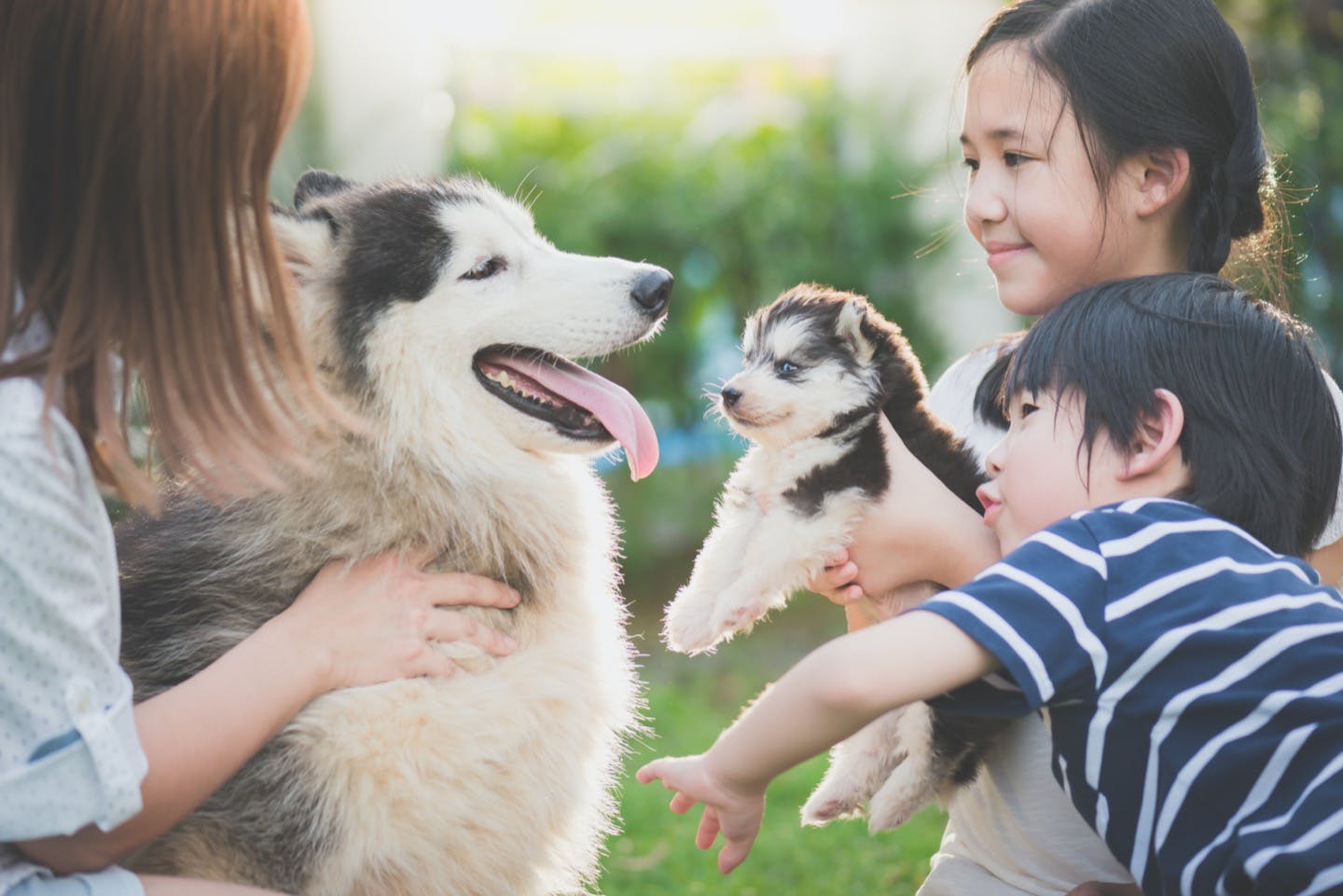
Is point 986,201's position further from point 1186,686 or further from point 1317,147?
point 1317,147

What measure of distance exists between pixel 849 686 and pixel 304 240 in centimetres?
143

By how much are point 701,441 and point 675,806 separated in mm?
5000

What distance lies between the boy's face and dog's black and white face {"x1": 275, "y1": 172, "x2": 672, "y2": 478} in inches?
30.8

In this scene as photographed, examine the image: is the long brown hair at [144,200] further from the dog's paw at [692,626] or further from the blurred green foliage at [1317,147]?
the blurred green foliage at [1317,147]

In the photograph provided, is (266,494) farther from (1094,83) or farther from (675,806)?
(1094,83)

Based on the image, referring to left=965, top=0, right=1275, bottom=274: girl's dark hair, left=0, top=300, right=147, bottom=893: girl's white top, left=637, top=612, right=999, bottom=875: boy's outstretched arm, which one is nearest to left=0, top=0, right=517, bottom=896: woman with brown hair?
left=0, top=300, right=147, bottom=893: girl's white top

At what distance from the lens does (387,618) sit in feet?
6.81

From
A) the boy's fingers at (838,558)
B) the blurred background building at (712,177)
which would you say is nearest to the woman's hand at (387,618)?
the boy's fingers at (838,558)

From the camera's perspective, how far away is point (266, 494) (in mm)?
2230

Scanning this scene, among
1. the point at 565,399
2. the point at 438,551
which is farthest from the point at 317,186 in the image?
the point at 438,551

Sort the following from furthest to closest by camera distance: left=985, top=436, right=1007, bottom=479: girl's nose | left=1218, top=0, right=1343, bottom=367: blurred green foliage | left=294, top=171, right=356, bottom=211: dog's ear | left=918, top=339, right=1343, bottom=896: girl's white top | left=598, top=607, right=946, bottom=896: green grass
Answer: left=1218, top=0, right=1343, bottom=367: blurred green foliage
left=598, top=607, right=946, bottom=896: green grass
left=294, top=171, right=356, bottom=211: dog's ear
left=918, top=339, right=1343, bottom=896: girl's white top
left=985, top=436, right=1007, bottom=479: girl's nose

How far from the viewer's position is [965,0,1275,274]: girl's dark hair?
2.38 meters

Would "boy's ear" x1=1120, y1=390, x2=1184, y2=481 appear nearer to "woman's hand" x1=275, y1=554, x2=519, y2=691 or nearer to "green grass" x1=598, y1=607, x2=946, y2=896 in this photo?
"woman's hand" x1=275, y1=554, x2=519, y2=691

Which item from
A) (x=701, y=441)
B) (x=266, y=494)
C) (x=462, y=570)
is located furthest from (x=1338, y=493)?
(x=701, y=441)
